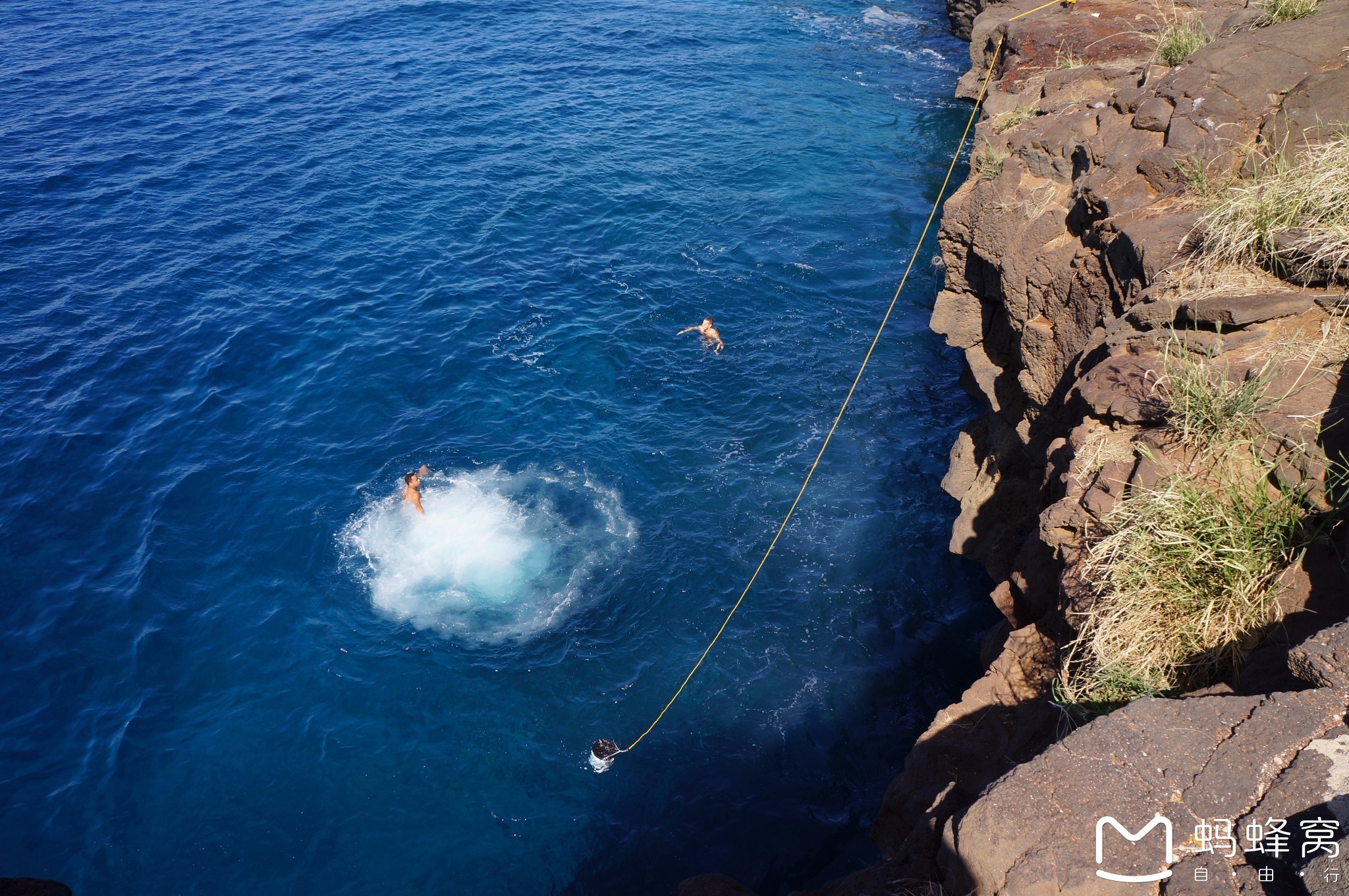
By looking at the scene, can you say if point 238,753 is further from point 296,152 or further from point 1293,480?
point 296,152

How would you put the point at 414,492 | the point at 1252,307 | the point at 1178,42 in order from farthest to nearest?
the point at 414,492, the point at 1178,42, the point at 1252,307

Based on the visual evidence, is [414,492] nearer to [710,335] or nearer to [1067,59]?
[710,335]

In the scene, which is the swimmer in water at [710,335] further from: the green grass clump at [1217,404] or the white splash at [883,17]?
the white splash at [883,17]

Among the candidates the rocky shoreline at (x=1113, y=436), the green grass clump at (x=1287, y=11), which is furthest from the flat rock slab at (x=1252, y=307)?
the green grass clump at (x=1287, y=11)

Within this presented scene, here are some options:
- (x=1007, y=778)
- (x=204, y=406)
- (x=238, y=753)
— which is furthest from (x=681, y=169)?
(x=1007, y=778)

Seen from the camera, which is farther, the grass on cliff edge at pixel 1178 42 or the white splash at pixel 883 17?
the white splash at pixel 883 17

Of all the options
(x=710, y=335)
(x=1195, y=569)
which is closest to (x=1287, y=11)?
(x=1195, y=569)

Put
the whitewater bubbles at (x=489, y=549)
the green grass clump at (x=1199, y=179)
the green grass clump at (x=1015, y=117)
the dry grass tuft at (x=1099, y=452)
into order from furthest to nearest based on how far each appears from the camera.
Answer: the whitewater bubbles at (x=489, y=549) → the green grass clump at (x=1015, y=117) → the green grass clump at (x=1199, y=179) → the dry grass tuft at (x=1099, y=452)

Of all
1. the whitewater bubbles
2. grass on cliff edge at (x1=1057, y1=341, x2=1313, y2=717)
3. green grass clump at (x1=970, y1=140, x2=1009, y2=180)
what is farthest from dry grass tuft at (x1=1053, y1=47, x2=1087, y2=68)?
the whitewater bubbles
